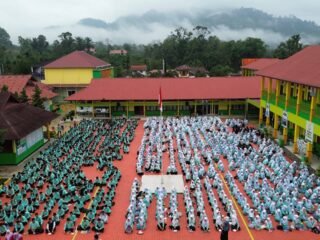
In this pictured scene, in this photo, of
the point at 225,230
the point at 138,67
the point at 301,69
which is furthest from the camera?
the point at 138,67

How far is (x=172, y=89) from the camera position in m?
35.0

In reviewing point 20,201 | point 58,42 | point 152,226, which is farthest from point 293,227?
point 58,42

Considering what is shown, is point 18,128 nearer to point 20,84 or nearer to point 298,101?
point 298,101

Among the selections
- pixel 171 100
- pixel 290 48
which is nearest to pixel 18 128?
pixel 171 100

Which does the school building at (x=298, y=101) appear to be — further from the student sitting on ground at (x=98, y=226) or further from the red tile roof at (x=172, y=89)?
the student sitting on ground at (x=98, y=226)

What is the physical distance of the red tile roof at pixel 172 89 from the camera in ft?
110

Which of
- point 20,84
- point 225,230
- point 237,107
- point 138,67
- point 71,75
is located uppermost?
point 138,67

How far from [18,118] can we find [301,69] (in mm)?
18402

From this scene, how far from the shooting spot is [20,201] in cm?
1585

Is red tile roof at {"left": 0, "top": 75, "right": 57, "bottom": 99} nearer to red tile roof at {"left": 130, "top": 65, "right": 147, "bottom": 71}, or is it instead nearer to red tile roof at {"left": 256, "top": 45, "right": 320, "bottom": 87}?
red tile roof at {"left": 256, "top": 45, "right": 320, "bottom": 87}

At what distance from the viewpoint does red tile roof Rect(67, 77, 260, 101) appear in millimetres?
33438

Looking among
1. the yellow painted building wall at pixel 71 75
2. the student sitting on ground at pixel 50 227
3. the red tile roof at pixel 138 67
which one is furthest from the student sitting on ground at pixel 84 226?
the red tile roof at pixel 138 67

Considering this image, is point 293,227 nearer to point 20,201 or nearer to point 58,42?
point 20,201

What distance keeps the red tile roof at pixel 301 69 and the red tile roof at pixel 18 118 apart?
1629 cm
